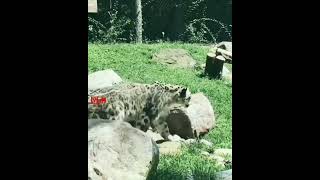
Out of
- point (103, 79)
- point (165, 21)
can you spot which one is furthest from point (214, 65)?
point (103, 79)

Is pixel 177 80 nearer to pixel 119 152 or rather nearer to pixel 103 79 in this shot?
pixel 103 79

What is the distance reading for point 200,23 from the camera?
13.4 feet

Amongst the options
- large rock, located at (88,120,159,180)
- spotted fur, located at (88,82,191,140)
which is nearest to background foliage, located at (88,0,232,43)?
spotted fur, located at (88,82,191,140)

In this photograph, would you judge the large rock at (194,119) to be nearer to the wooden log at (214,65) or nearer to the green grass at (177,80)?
the green grass at (177,80)

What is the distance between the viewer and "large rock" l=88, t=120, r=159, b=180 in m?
3.66

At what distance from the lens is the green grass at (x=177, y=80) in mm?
3768

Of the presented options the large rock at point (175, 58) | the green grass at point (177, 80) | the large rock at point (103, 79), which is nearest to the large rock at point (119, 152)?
the green grass at point (177, 80)

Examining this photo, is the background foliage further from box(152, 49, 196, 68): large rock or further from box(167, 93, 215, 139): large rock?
box(167, 93, 215, 139): large rock

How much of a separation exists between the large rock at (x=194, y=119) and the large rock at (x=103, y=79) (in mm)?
532

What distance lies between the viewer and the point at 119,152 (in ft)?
12.2

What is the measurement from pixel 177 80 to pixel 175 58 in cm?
30

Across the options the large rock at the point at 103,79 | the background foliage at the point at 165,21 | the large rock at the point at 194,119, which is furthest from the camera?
the large rock at the point at 194,119

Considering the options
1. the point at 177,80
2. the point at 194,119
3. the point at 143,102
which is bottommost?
the point at 194,119
